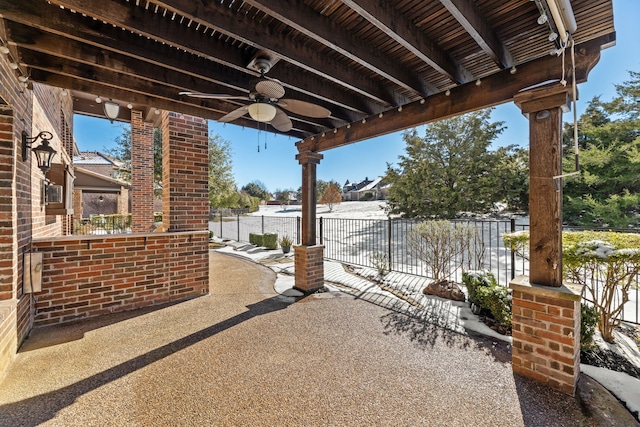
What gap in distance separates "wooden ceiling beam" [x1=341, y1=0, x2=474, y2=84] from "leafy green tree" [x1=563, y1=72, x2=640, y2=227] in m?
10.7

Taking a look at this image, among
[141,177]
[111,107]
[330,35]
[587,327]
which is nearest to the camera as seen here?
[330,35]

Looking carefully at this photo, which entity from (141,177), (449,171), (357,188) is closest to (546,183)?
(141,177)

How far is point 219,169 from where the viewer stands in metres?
12.0

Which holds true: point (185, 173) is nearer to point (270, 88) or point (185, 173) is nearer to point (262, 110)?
point (262, 110)

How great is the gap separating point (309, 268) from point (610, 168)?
1237cm

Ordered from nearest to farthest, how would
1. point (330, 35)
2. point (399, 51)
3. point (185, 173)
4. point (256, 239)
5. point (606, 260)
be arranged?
point (330, 35) < point (606, 260) < point (399, 51) < point (185, 173) < point (256, 239)

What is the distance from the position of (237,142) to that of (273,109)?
11.4 metres

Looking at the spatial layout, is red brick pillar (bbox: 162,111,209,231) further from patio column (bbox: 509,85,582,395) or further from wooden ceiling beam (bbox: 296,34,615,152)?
patio column (bbox: 509,85,582,395)

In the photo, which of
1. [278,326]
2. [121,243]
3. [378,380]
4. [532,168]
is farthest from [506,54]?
[121,243]

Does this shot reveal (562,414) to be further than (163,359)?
No

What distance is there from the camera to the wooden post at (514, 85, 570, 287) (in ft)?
7.00

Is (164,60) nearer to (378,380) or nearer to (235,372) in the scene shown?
(235,372)

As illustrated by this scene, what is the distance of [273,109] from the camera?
265 centimetres

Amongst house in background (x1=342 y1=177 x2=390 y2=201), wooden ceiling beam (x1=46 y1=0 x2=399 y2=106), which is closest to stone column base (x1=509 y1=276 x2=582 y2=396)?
wooden ceiling beam (x1=46 y1=0 x2=399 y2=106)
